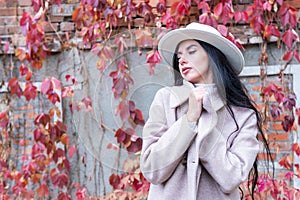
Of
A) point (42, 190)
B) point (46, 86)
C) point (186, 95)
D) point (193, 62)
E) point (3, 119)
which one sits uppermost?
point (193, 62)

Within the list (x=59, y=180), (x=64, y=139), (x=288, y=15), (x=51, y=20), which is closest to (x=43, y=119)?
(x=64, y=139)

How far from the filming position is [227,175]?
206 centimetres

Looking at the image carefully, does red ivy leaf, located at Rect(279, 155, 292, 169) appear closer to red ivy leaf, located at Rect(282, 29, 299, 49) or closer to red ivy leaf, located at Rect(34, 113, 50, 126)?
red ivy leaf, located at Rect(282, 29, 299, 49)

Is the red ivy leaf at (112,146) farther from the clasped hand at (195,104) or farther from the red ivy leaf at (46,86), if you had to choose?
the red ivy leaf at (46,86)

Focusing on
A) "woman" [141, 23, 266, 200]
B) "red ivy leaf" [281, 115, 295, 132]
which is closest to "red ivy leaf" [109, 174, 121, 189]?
"red ivy leaf" [281, 115, 295, 132]

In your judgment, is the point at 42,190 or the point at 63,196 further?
the point at 42,190

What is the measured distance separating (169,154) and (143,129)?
16cm

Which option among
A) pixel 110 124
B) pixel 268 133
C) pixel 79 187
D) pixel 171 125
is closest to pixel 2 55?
pixel 79 187

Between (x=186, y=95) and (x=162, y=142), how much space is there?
7.0 inches

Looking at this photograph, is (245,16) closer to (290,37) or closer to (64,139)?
(290,37)

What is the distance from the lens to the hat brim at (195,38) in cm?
214

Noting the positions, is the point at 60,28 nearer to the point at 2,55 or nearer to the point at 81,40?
the point at 81,40

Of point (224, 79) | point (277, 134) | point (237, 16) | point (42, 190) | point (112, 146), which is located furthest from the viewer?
point (42, 190)

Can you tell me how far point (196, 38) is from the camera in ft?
7.04
